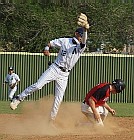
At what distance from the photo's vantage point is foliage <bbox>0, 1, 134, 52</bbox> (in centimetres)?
3512

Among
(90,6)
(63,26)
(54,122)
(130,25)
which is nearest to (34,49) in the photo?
(63,26)

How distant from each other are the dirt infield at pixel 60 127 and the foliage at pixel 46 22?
20.2 meters

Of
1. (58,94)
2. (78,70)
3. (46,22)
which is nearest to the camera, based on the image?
(58,94)

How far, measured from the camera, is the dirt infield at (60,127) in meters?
10.9

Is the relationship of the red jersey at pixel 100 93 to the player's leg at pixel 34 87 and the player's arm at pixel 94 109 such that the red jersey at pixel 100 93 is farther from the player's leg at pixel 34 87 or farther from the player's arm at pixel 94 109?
the player's leg at pixel 34 87

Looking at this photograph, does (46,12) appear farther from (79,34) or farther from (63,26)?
(79,34)

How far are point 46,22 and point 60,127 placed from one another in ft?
74.5

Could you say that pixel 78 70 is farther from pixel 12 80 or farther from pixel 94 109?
pixel 94 109

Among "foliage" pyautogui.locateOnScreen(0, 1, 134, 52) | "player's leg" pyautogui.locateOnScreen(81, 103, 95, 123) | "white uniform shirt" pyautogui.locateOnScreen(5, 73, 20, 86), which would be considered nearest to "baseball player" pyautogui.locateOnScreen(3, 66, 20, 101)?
"white uniform shirt" pyautogui.locateOnScreen(5, 73, 20, 86)

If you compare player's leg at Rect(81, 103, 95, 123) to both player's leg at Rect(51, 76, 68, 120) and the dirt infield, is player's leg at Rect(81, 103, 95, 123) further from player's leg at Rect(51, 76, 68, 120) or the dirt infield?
player's leg at Rect(51, 76, 68, 120)

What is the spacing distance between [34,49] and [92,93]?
24.0 metres

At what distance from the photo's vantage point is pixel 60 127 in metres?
12.9

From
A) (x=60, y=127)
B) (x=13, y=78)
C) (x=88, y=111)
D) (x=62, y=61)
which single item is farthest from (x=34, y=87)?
(x=13, y=78)

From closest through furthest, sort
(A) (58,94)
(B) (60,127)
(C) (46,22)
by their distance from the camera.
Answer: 1. (A) (58,94)
2. (B) (60,127)
3. (C) (46,22)
